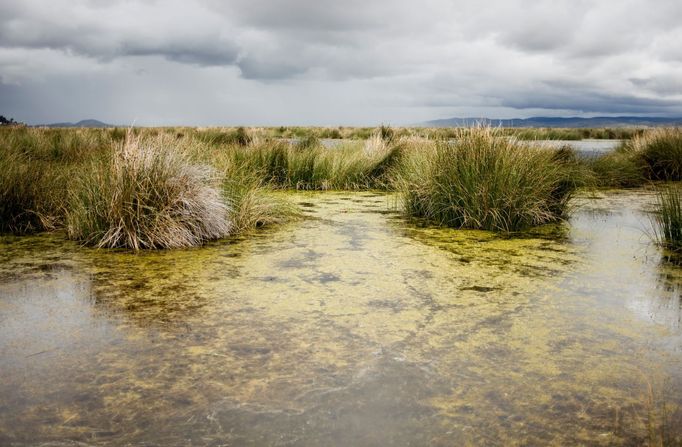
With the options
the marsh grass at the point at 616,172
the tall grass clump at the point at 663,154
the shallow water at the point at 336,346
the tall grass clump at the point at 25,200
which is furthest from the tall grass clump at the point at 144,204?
the tall grass clump at the point at 663,154

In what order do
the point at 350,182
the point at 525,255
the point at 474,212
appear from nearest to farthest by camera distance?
the point at 525,255 < the point at 474,212 < the point at 350,182

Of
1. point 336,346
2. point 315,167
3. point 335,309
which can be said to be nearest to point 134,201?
point 335,309

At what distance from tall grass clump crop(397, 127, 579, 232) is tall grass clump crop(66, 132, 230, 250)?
5.85 ft

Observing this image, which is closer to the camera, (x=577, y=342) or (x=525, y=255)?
(x=577, y=342)

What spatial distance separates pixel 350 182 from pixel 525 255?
12.5 feet

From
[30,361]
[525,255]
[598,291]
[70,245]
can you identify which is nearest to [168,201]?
[70,245]

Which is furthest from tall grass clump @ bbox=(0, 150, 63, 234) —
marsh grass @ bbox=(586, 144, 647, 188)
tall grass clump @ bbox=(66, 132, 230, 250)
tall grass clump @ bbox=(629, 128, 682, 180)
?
tall grass clump @ bbox=(629, 128, 682, 180)

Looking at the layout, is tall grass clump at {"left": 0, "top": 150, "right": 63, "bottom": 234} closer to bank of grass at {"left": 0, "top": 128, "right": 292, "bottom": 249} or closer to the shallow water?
bank of grass at {"left": 0, "top": 128, "right": 292, "bottom": 249}

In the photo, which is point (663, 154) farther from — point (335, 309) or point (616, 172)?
point (335, 309)

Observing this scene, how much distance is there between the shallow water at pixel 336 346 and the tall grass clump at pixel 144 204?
0.69ft

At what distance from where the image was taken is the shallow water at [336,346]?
4.80 ft

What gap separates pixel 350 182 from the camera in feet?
23.3

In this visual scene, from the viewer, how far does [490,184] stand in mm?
4258

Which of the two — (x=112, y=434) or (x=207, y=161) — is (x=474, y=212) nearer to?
(x=207, y=161)
